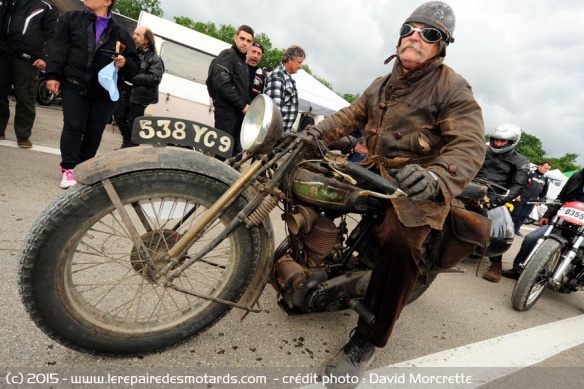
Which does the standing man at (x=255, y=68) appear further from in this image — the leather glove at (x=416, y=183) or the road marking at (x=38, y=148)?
the leather glove at (x=416, y=183)

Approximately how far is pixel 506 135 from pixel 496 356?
113 inches

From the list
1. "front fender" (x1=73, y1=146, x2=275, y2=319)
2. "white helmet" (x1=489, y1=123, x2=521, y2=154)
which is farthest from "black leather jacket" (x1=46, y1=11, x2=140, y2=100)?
"white helmet" (x1=489, y1=123, x2=521, y2=154)

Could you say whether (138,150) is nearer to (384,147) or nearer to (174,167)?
(174,167)

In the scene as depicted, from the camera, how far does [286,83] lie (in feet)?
15.6

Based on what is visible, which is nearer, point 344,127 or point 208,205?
point 208,205

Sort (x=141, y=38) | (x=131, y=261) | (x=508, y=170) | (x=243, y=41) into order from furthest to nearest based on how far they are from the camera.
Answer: (x=141, y=38) < (x=243, y=41) < (x=508, y=170) < (x=131, y=261)

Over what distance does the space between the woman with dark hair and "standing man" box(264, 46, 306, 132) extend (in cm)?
186

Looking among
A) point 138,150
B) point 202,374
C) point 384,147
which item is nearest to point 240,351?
point 202,374

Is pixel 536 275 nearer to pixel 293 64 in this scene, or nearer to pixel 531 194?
pixel 293 64

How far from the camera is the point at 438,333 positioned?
2514 mm

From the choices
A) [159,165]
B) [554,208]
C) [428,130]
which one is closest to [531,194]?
[554,208]

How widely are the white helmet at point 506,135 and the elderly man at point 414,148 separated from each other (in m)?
2.80

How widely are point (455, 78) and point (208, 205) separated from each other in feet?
5.07

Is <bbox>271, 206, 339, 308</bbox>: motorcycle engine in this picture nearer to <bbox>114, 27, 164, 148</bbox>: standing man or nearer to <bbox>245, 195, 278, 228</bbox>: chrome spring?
<bbox>245, 195, 278, 228</bbox>: chrome spring
